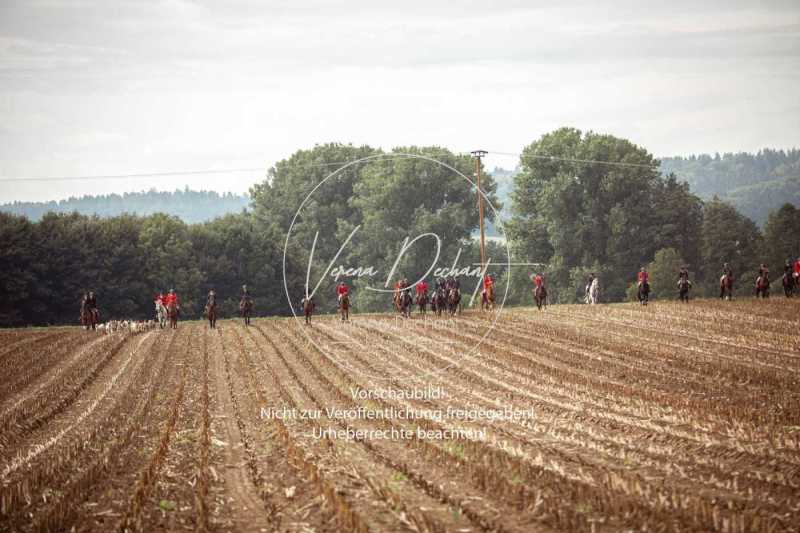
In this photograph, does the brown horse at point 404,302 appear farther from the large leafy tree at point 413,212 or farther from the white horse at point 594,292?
the large leafy tree at point 413,212

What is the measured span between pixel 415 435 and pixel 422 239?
5569 cm

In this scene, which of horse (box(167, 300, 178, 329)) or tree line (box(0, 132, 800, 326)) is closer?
horse (box(167, 300, 178, 329))

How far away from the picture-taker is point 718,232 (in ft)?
287

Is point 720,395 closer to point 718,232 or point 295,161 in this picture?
point 718,232

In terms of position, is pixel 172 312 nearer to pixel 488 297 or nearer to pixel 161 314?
pixel 161 314

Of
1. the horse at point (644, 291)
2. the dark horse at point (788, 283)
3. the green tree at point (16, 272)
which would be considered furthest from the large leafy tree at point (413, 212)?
the dark horse at point (788, 283)

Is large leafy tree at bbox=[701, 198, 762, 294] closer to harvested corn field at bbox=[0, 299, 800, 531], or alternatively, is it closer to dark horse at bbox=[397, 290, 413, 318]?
dark horse at bbox=[397, 290, 413, 318]

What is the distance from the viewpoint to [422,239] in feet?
235

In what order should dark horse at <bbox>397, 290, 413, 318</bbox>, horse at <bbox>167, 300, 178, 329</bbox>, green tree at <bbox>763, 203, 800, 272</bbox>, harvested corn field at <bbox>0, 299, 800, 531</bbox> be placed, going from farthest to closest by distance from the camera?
green tree at <bbox>763, 203, 800, 272</bbox> → horse at <bbox>167, 300, 178, 329</bbox> → dark horse at <bbox>397, 290, 413, 318</bbox> → harvested corn field at <bbox>0, 299, 800, 531</bbox>

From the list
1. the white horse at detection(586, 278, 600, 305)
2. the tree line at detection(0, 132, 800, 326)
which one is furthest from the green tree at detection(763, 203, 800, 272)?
the white horse at detection(586, 278, 600, 305)

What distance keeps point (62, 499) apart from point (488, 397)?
34.6 ft

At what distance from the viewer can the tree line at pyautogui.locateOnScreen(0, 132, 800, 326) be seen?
69.5 m

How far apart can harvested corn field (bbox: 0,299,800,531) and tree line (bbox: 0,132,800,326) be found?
3927 centimetres

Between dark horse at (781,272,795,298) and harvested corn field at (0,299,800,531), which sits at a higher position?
dark horse at (781,272,795,298)
